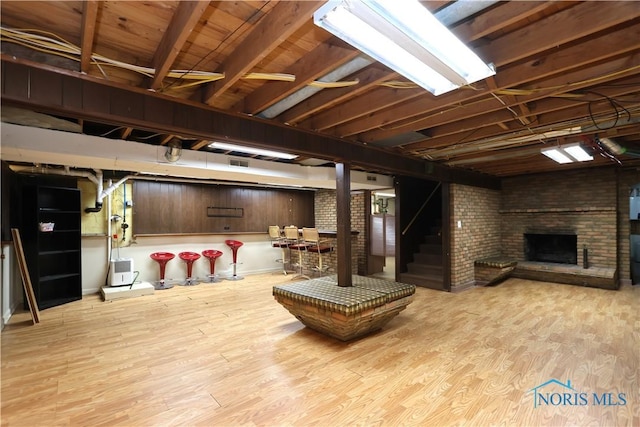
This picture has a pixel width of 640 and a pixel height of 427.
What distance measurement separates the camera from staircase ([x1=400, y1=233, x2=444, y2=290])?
5973 mm

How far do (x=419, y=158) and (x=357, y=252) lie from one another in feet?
10.4

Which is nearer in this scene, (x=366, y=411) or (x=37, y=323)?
(x=366, y=411)

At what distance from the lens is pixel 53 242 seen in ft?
16.6

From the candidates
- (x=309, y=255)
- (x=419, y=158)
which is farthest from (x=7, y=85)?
(x=309, y=255)

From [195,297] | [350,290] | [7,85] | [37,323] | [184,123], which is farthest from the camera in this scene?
[195,297]

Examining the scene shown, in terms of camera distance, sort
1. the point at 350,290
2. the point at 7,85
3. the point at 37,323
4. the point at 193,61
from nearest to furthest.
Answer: the point at 7,85
the point at 193,61
the point at 350,290
the point at 37,323

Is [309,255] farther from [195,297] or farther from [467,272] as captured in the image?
[467,272]

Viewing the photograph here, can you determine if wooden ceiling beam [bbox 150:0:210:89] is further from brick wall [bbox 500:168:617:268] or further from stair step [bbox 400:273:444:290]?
brick wall [bbox 500:168:617:268]

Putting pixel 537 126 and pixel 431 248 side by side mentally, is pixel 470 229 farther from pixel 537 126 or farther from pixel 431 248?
pixel 537 126

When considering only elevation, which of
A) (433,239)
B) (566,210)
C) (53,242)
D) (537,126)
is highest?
(537,126)

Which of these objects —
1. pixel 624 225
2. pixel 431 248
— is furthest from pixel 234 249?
pixel 624 225

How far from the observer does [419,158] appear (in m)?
4.99

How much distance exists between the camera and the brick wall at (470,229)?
5.77m

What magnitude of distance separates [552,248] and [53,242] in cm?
1027
